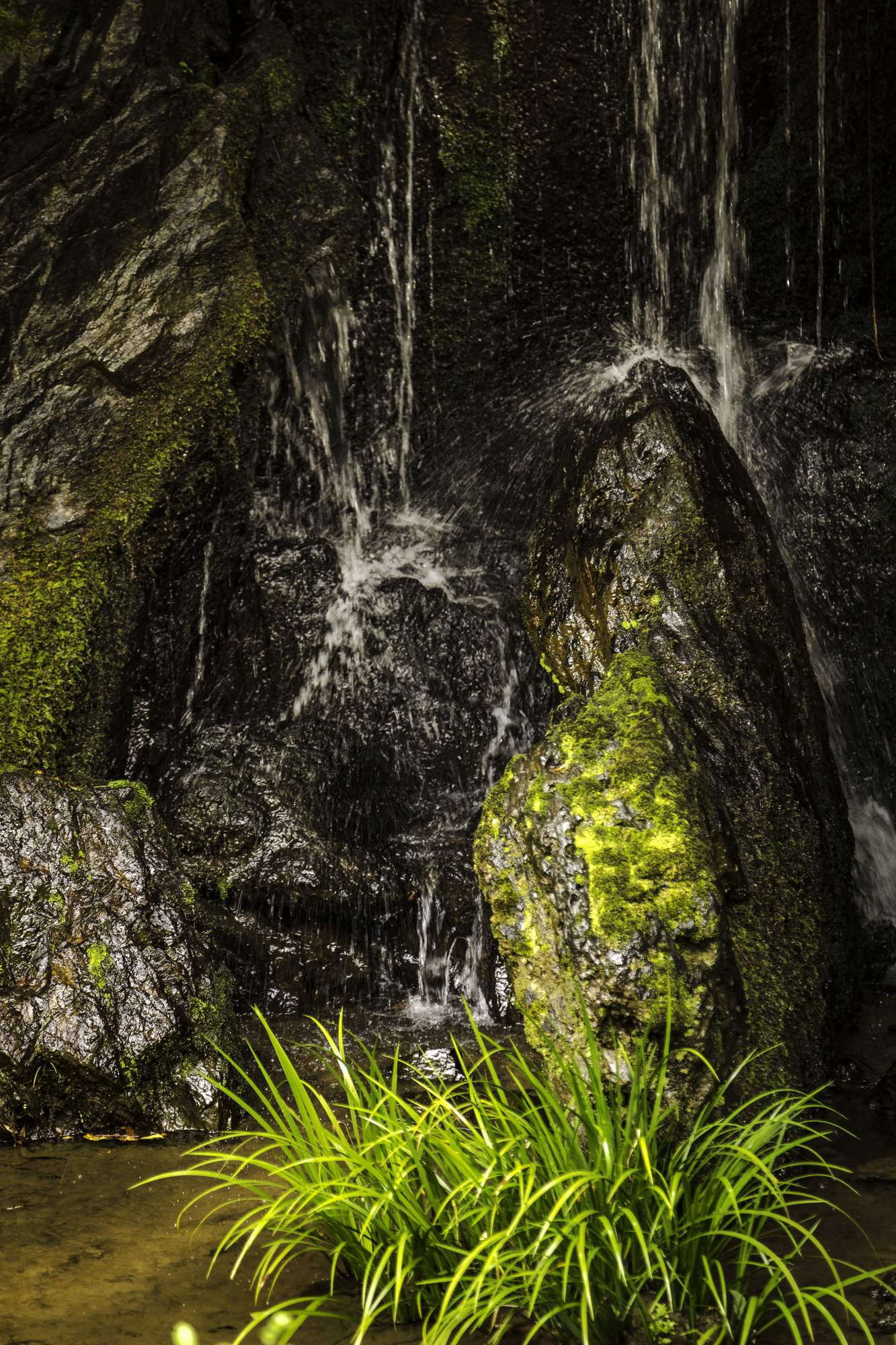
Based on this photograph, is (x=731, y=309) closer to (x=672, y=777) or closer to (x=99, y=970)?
(x=672, y=777)

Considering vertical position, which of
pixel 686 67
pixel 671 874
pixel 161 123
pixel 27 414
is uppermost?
pixel 686 67

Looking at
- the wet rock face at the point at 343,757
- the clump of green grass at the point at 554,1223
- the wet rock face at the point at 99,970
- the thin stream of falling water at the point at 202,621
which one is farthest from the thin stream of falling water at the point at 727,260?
the clump of green grass at the point at 554,1223

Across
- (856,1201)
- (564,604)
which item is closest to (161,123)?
(564,604)

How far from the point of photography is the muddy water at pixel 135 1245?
249 cm

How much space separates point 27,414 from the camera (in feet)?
16.7

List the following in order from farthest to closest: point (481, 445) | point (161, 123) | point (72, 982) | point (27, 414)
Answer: point (481, 445)
point (161, 123)
point (27, 414)
point (72, 982)

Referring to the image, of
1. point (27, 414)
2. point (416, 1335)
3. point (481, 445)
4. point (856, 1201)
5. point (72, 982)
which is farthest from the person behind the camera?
point (481, 445)

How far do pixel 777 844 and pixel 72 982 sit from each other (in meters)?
2.79

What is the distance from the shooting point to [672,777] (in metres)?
3.34

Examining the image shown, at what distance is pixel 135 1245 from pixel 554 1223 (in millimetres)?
1313

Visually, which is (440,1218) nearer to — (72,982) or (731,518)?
(72,982)

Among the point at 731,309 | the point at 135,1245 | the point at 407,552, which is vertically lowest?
the point at 135,1245

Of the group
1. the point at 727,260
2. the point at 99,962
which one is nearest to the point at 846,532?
the point at 727,260

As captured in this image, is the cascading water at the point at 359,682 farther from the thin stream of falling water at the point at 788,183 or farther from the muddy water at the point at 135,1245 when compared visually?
the thin stream of falling water at the point at 788,183
